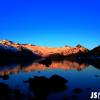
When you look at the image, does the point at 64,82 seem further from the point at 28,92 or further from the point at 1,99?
the point at 1,99

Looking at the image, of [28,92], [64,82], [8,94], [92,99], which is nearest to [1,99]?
[8,94]

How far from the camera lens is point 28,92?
5025cm

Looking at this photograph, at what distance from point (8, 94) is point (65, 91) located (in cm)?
1207

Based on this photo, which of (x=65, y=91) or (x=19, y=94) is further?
(x=65, y=91)

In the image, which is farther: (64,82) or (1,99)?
(64,82)

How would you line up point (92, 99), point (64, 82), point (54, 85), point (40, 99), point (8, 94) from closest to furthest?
point (92, 99), point (40, 99), point (8, 94), point (54, 85), point (64, 82)

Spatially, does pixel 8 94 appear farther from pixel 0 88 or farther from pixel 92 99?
pixel 92 99

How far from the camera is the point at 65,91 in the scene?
170ft

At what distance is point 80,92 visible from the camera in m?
49.5

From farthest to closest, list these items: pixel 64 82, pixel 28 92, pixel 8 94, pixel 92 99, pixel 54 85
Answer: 1. pixel 64 82
2. pixel 54 85
3. pixel 28 92
4. pixel 8 94
5. pixel 92 99

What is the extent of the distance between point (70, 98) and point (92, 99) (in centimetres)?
485

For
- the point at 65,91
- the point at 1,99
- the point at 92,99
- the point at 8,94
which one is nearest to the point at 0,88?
the point at 8,94

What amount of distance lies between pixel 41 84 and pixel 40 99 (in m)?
15.0

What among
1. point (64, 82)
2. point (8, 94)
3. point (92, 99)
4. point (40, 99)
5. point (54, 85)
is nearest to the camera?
point (92, 99)
